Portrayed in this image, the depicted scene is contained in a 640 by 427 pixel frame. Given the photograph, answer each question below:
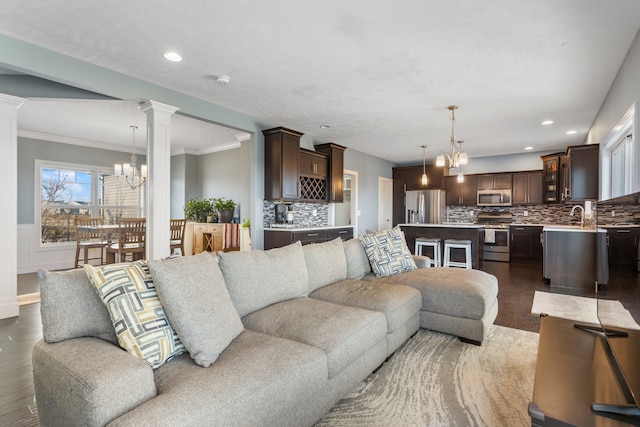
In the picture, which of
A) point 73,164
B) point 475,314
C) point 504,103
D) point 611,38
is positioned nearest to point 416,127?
point 504,103

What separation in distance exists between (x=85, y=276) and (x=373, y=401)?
1.70 metres

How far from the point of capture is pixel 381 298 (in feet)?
7.97

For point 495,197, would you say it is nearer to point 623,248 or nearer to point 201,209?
point 201,209

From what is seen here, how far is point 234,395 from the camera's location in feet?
3.97

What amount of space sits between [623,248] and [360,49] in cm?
239

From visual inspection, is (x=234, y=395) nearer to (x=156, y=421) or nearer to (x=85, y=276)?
(x=156, y=421)

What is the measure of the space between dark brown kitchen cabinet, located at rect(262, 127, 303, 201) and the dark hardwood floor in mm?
3211

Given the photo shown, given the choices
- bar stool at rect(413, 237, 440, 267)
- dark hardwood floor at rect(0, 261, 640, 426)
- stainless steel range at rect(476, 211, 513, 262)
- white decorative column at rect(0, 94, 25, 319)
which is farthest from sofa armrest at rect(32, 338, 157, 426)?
stainless steel range at rect(476, 211, 513, 262)

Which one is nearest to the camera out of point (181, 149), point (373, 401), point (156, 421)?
point (156, 421)

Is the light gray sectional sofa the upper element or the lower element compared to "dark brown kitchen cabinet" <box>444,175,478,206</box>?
lower

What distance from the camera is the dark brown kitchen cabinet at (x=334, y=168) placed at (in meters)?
6.21

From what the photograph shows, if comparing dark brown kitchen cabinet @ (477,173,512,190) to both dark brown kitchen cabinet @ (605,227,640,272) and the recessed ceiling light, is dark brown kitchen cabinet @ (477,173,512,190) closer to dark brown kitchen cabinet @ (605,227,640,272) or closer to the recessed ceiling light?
dark brown kitchen cabinet @ (605,227,640,272)

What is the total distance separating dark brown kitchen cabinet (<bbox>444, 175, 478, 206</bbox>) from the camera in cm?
815

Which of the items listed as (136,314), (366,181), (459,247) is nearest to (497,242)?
(459,247)
